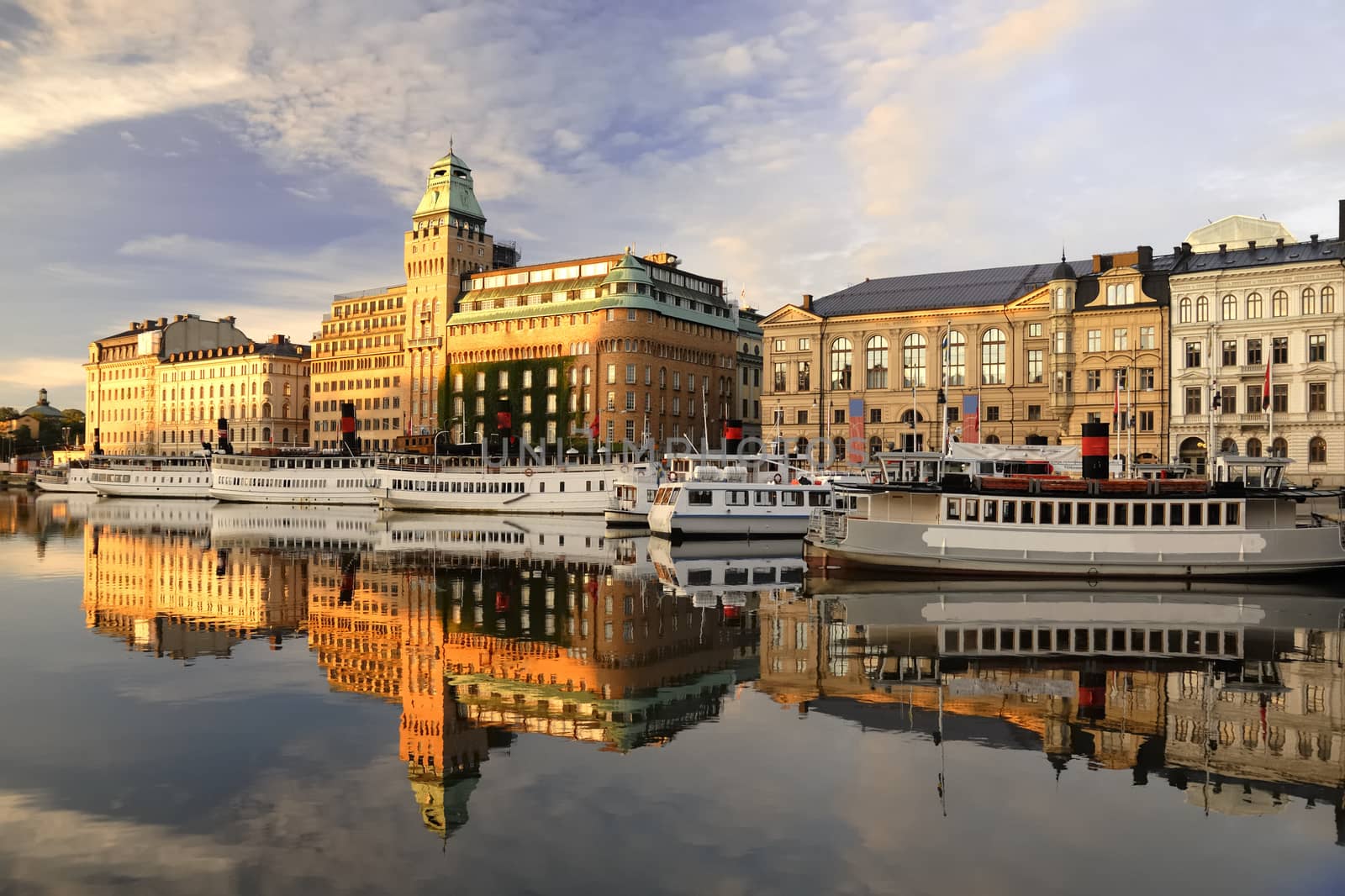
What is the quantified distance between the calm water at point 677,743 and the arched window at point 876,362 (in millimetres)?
68329

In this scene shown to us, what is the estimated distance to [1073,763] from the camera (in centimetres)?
1966

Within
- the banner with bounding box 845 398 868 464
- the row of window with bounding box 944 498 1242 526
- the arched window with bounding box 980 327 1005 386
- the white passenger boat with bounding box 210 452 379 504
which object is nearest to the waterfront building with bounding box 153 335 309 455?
the white passenger boat with bounding box 210 452 379 504

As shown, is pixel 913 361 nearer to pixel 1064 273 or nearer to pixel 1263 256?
pixel 1064 273

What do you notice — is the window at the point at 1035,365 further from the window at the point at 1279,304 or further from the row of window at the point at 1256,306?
the window at the point at 1279,304

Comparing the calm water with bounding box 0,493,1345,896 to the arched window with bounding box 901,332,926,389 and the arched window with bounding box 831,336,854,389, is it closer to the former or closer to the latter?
the arched window with bounding box 901,332,926,389

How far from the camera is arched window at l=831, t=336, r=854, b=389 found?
110312 millimetres

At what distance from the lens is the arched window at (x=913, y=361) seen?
106 meters

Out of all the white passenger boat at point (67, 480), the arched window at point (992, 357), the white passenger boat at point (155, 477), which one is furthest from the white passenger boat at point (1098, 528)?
the white passenger boat at point (67, 480)

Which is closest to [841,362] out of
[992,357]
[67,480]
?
[992,357]

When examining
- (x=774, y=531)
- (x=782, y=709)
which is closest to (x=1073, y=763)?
(x=782, y=709)

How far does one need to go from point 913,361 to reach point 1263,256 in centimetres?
3220

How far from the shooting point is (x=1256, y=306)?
293 feet

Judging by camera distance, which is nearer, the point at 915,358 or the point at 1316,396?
the point at 1316,396

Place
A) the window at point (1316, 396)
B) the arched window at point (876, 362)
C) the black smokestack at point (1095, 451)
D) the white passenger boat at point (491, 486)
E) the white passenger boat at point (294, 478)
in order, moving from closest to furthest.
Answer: the black smokestack at point (1095, 451) < the window at point (1316, 396) < the white passenger boat at point (491, 486) < the white passenger boat at point (294, 478) < the arched window at point (876, 362)
